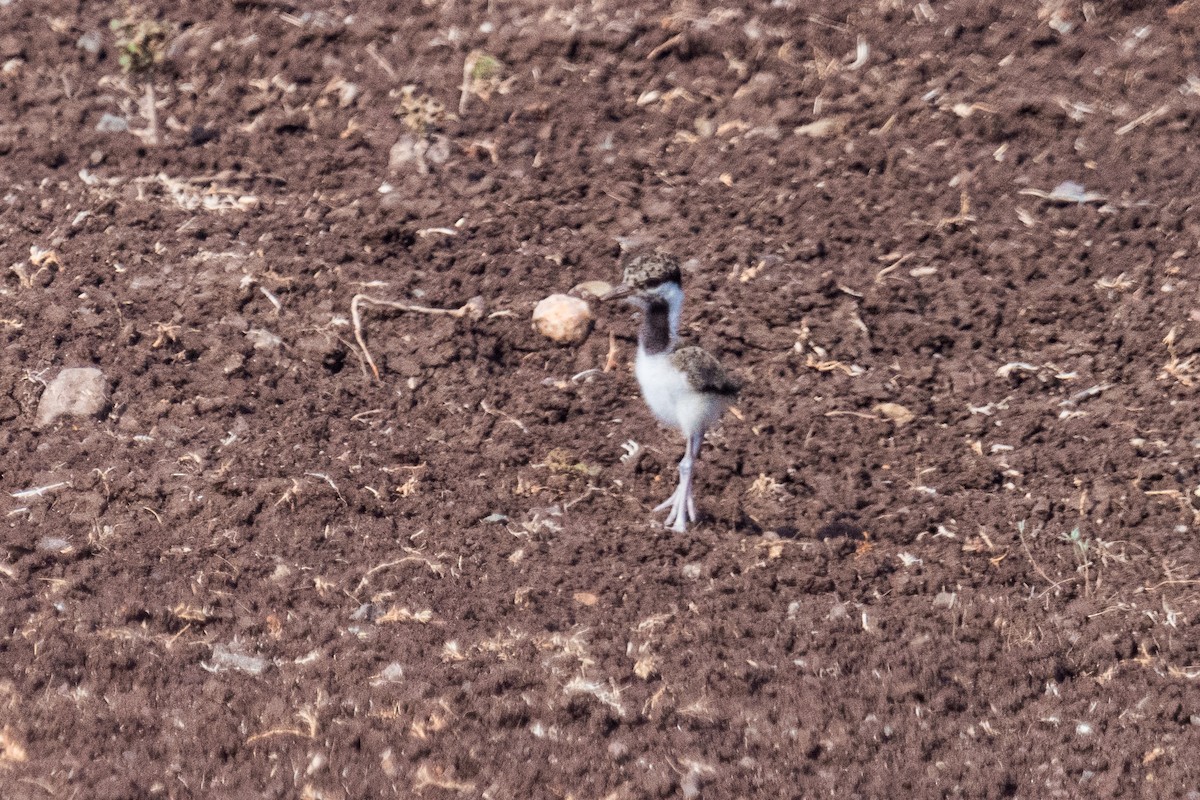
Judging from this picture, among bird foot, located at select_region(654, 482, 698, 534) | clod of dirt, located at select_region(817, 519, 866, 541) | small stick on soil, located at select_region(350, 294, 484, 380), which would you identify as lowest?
clod of dirt, located at select_region(817, 519, 866, 541)

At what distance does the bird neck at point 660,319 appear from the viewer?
5332mm

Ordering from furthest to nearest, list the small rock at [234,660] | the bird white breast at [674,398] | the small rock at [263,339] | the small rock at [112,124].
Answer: the small rock at [112,124], the small rock at [263,339], the bird white breast at [674,398], the small rock at [234,660]

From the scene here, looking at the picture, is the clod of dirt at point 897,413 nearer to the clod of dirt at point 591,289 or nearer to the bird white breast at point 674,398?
the bird white breast at point 674,398

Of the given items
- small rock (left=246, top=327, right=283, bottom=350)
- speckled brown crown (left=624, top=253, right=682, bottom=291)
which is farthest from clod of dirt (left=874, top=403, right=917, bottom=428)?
small rock (left=246, top=327, right=283, bottom=350)

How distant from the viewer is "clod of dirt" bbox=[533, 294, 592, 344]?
637 cm

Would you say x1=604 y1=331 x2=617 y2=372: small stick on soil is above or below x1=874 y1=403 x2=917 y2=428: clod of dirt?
above

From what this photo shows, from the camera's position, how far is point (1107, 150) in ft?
24.5

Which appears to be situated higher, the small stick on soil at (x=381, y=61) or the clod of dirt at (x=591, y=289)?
the small stick on soil at (x=381, y=61)

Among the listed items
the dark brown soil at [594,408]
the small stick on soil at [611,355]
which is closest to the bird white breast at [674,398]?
the dark brown soil at [594,408]

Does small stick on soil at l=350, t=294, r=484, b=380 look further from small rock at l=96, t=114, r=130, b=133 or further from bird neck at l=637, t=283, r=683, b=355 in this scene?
small rock at l=96, t=114, r=130, b=133

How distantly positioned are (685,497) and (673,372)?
553mm

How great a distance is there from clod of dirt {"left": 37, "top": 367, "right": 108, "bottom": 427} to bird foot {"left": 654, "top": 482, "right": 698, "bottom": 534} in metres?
2.57

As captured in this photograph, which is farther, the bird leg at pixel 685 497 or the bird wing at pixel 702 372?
the bird leg at pixel 685 497

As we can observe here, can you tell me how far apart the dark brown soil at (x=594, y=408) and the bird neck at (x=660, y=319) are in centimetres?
63
